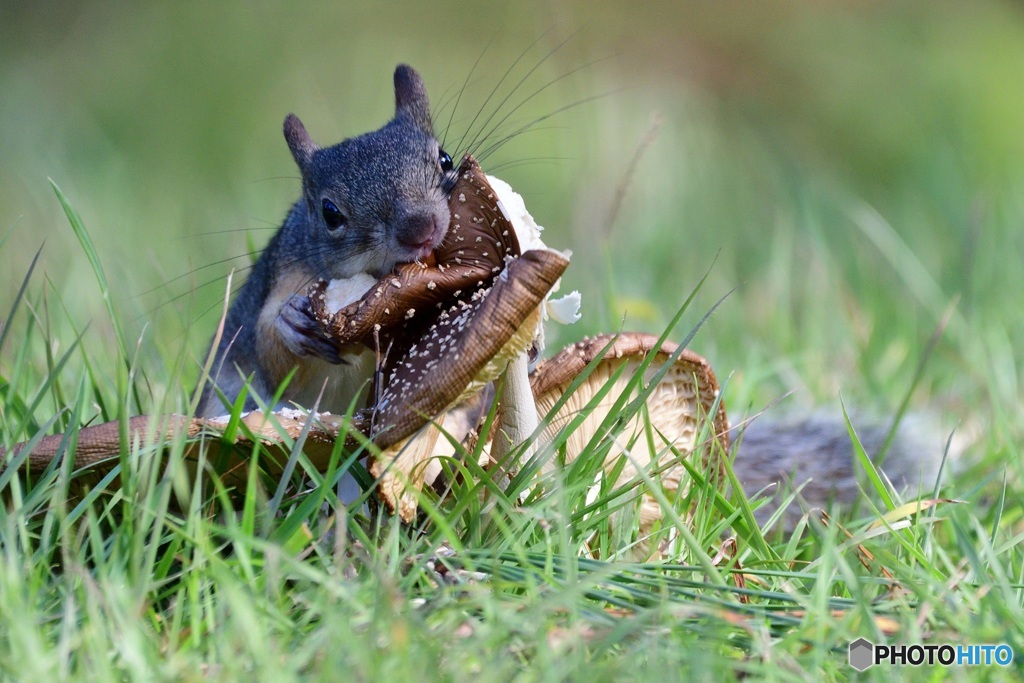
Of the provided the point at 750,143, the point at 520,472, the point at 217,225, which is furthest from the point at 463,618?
the point at 750,143

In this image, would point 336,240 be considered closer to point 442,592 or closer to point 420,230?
point 420,230

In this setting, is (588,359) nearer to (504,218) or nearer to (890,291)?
(504,218)

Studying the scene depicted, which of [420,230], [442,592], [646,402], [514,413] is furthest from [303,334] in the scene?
[442,592]

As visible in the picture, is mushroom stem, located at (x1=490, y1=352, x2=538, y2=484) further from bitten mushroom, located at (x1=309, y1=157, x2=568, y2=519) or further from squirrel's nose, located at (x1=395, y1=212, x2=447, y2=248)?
squirrel's nose, located at (x1=395, y1=212, x2=447, y2=248)

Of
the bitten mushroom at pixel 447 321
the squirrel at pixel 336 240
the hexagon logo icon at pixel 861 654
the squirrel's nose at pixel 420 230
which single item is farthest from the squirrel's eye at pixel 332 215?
the hexagon logo icon at pixel 861 654

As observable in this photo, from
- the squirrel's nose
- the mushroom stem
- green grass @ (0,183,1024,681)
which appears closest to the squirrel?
the squirrel's nose

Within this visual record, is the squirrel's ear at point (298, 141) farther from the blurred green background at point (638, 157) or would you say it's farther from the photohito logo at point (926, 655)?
the photohito logo at point (926, 655)
